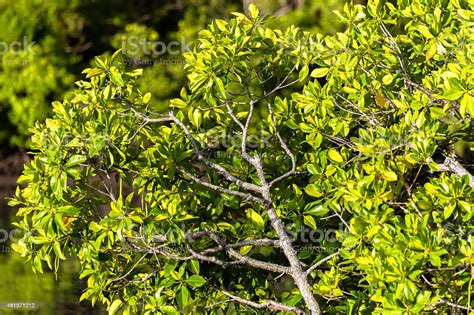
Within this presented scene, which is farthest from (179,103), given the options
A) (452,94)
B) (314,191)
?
(452,94)

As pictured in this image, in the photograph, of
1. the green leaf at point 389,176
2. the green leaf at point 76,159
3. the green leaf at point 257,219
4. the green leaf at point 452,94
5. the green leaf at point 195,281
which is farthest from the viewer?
the green leaf at point 257,219

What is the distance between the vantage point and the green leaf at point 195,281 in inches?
182

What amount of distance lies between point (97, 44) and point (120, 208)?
54.6 feet

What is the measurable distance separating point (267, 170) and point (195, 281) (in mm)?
926

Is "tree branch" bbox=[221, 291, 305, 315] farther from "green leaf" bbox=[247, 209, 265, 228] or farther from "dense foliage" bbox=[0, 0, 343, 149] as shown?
"dense foliage" bbox=[0, 0, 343, 149]

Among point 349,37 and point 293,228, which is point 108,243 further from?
point 349,37

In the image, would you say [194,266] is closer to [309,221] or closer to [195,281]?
[195,281]

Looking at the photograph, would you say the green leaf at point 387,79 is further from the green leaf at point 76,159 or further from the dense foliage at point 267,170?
the green leaf at point 76,159

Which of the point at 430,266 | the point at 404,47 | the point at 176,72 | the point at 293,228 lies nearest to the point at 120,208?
the point at 293,228

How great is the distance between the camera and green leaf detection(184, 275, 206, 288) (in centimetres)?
463

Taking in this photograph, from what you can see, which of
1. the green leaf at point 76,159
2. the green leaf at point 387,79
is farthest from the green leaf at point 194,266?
the green leaf at point 387,79

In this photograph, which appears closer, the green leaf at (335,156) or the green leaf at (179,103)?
the green leaf at (335,156)

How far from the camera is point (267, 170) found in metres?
5.32

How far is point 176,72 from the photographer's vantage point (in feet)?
57.2
